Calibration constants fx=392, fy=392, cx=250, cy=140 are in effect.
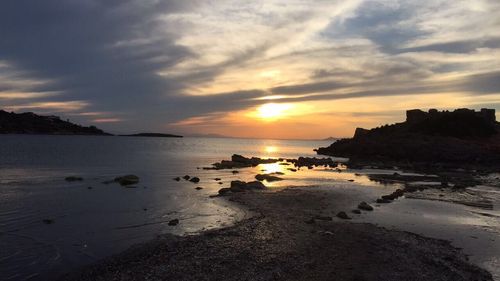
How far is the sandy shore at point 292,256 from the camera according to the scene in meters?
15.3

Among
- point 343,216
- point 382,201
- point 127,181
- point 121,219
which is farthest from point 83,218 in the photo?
point 382,201

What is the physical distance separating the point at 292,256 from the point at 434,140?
285 ft

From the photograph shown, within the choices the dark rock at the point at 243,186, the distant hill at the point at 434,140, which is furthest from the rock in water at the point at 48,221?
the distant hill at the point at 434,140

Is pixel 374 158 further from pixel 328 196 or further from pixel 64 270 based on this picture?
pixel 64 270

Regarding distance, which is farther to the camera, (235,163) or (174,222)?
(235,163)

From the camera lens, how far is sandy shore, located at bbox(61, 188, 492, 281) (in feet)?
50.2

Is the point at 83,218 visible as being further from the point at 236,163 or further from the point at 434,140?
the point at 434,140

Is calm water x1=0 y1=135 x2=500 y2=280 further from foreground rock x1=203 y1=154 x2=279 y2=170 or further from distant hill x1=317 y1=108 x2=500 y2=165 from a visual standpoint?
distant hill x1=317 y1=108 x2=500 y2=165

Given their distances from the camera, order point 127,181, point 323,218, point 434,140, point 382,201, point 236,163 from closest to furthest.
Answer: point 323,218
point 382,201
point 127,181
point 236,163
point 434,140

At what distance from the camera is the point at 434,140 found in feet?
306

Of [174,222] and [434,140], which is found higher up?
[434,140]

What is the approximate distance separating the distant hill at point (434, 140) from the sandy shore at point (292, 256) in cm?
7233

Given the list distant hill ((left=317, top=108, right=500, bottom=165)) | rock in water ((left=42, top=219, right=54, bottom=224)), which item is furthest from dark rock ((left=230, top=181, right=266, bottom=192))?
distant hill ((left=317, top=108, right=500, bottom=165))

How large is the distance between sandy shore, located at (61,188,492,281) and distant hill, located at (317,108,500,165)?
72331 millimetres
